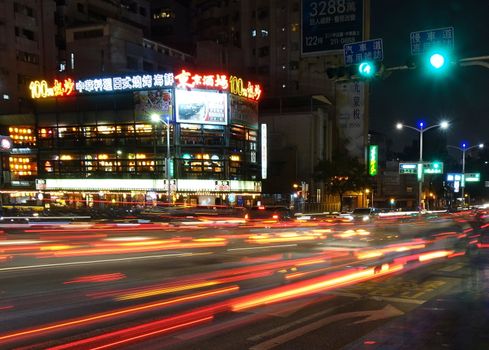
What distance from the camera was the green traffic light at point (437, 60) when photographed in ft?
42.9

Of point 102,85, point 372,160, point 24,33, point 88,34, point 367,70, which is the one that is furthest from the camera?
point 24,33

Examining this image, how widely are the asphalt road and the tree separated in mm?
40755

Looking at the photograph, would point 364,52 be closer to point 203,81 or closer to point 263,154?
point 203,81

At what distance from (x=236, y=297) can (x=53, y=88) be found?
55.1 metres

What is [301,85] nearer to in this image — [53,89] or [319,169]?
[319,169]

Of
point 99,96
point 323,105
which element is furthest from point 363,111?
point 99,96

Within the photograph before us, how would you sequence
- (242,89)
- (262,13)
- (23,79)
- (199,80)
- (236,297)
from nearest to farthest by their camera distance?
1. (236,297)
2. (199,80)
3. (242,89)
4. (23,79)
5. (262,13)

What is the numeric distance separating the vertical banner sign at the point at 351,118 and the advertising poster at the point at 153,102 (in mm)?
28925

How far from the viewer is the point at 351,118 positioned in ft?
235

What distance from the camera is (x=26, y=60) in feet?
234

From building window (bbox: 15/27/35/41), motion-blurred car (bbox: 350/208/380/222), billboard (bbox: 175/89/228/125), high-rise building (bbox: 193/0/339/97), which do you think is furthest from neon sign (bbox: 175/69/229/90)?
building window (bbox: 15/27/35/41)

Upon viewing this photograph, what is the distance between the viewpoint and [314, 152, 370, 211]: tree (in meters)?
58.5

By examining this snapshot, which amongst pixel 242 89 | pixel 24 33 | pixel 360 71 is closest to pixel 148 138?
pixel 242 89

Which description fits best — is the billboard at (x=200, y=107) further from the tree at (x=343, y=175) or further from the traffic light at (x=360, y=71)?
the traffic light at (x=360, y=71)
